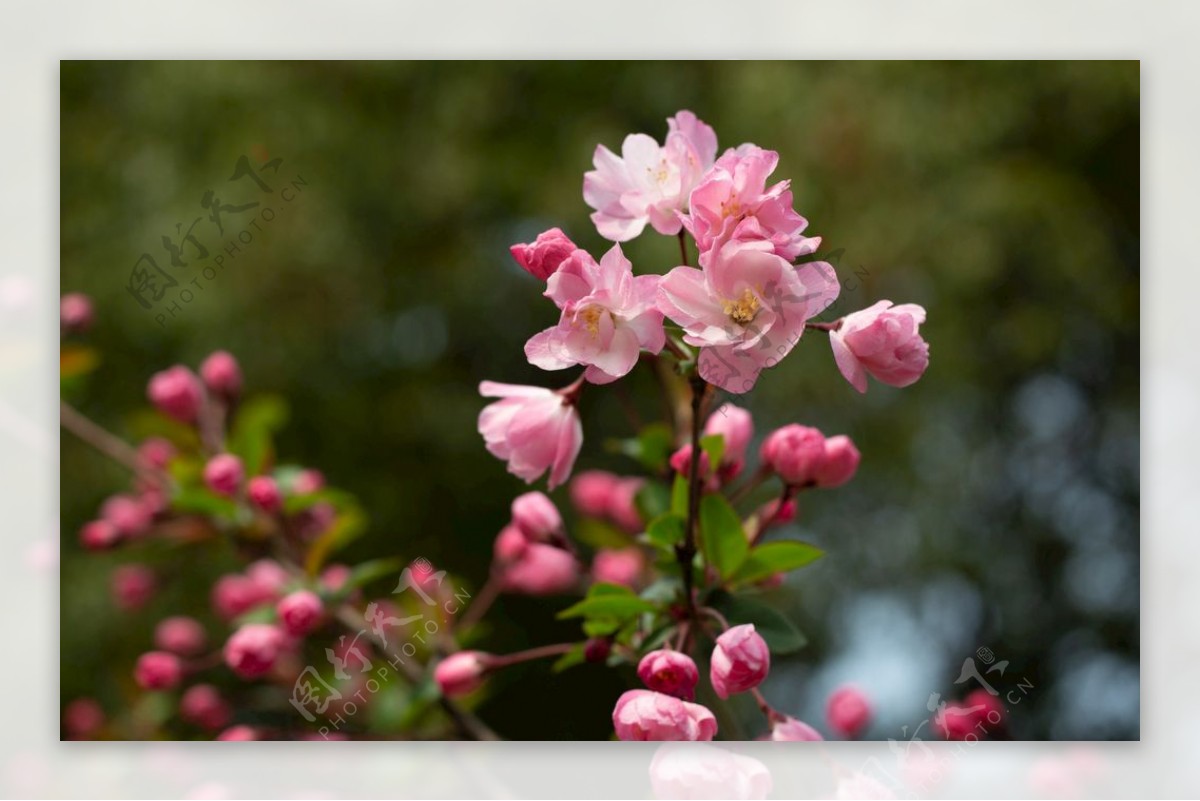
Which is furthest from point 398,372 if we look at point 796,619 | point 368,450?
point 796,619

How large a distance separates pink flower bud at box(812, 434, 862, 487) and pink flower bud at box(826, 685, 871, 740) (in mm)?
381

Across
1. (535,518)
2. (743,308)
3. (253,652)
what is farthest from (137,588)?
(743,308)

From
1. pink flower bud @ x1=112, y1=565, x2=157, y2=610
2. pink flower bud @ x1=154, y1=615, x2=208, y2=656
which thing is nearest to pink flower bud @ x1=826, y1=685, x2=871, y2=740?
pink flower bud @ x1=154, y1=615, x2=208, y2=656

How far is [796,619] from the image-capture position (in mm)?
1968

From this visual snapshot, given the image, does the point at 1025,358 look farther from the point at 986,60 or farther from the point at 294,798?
the point at 294,798

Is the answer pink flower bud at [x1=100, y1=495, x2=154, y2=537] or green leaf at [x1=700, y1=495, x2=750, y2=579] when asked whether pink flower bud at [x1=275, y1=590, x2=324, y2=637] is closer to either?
pink flower bud at [x1=100, y1=495, x2=154, y2=537]

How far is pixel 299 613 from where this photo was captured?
107 cm

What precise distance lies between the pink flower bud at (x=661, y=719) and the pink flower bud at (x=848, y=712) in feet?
1.40

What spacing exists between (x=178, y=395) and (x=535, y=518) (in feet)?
1.76

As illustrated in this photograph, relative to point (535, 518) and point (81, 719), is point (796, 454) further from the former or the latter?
point (81, 719)

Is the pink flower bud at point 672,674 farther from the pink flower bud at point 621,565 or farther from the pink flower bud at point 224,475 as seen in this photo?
the pink flower bud at point 224,475

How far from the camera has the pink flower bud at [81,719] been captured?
4.29 ft

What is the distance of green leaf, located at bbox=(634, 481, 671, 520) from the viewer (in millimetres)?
979

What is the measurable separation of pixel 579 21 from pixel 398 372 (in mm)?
1369
